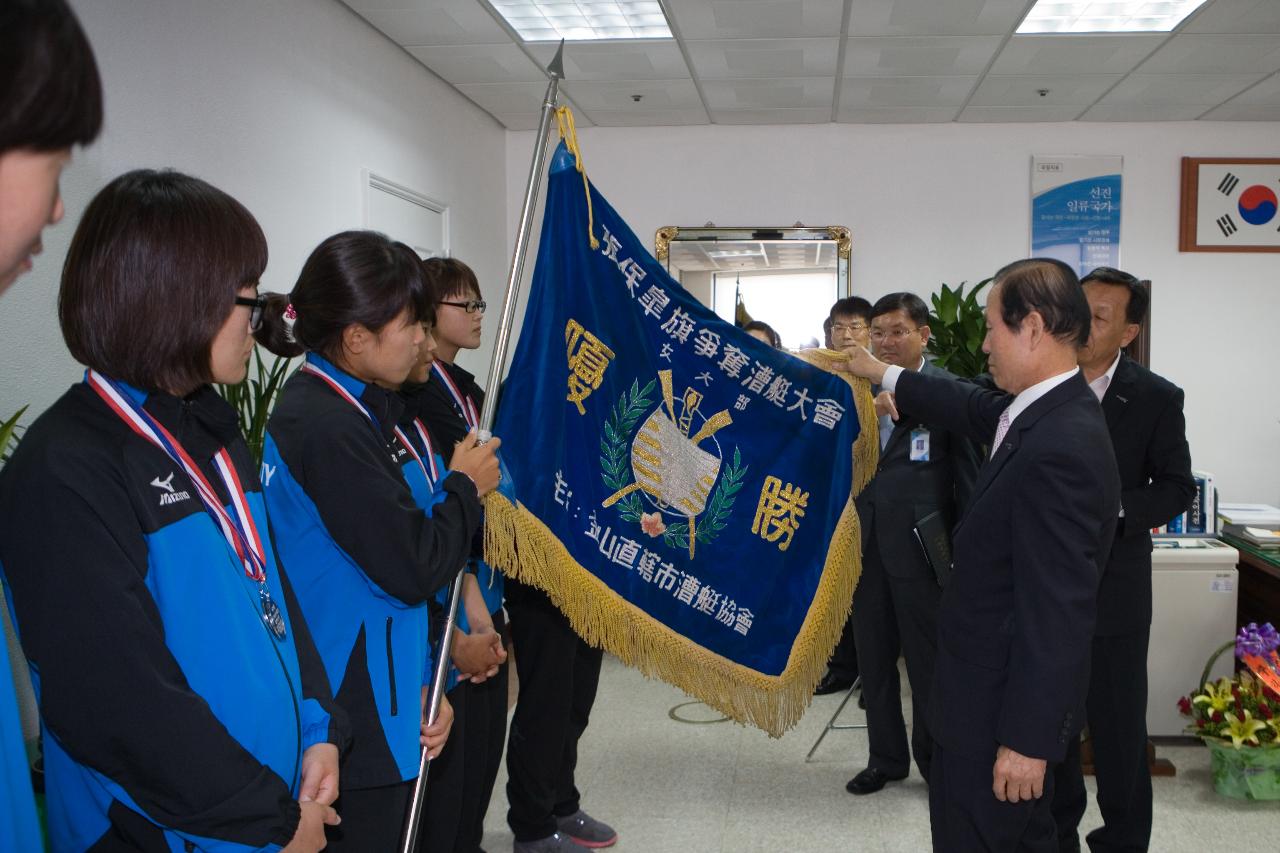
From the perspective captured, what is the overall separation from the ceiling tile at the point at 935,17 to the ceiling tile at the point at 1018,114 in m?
1.31

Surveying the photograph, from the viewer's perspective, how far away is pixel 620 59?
4.39 m

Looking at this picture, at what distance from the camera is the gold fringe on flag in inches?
75.6

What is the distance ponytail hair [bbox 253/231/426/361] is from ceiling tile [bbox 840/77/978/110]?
3.73 m

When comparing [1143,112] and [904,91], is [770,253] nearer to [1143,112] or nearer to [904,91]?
[904,91]

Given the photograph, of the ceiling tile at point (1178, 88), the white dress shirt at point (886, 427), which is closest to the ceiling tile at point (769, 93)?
the ceiling tile at point (1178, 88)

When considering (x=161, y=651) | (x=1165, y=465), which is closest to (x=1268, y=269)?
(x=1165, y=465)

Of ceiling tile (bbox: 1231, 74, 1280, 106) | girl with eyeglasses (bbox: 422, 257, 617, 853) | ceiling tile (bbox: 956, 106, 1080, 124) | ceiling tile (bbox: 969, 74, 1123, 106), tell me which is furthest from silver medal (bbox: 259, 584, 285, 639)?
ceiling tile (bbox: 1231, 74, 1280, 106)

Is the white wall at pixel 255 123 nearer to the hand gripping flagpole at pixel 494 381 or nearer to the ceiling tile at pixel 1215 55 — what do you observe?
the hand gripping flagpole at pixel 494 381

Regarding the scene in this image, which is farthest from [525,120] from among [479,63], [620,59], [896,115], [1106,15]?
[1106,15]

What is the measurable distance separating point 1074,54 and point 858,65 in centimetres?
93

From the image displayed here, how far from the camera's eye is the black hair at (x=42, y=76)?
543 millimetres

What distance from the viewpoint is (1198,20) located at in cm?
387

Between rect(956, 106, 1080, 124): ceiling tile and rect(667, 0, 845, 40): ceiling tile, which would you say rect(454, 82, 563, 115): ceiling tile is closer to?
rect(667, 0, 845, 40): ceiling tile

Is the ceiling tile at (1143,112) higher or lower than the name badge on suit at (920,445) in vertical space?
higher
